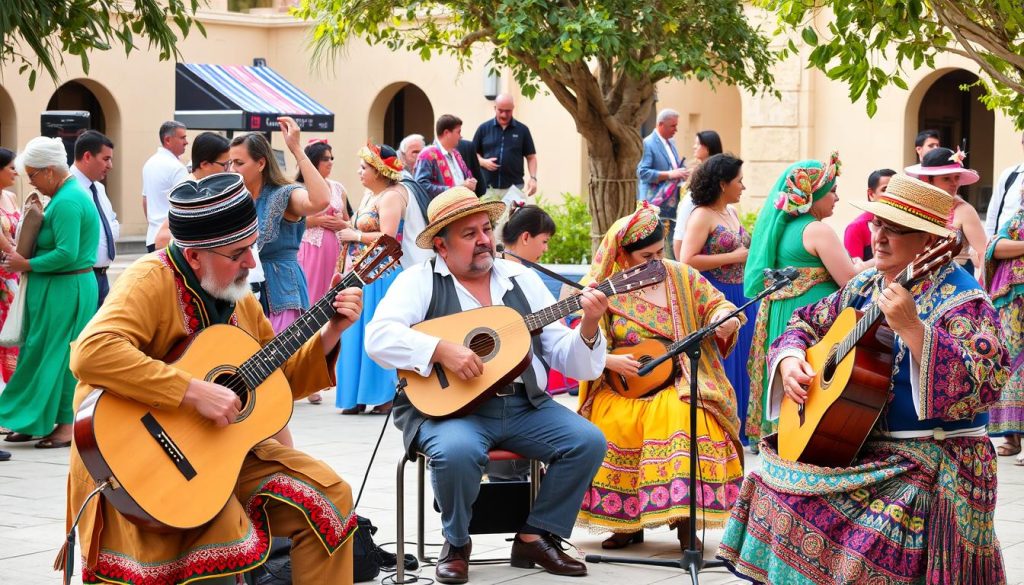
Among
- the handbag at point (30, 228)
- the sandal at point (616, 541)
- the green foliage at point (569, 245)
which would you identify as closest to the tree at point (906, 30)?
the sandal at point (616, 541)

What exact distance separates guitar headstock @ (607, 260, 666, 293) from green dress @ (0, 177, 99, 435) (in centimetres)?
401

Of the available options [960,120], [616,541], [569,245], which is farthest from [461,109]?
[616,541]

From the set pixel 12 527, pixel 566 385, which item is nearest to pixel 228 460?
pixel 12 527

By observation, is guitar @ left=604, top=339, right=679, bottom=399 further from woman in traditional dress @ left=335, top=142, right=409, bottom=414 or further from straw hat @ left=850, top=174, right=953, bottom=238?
woman in traditional dress @ left=335, top=142, right=409, bottom=414

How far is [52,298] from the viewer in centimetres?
830

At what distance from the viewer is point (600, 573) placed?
5.79 meters

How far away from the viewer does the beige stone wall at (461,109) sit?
17844 mm

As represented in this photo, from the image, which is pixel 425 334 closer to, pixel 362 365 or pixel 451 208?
pixel 451 208

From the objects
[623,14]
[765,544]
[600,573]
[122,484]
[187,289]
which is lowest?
[600,573]

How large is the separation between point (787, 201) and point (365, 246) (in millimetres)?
2830

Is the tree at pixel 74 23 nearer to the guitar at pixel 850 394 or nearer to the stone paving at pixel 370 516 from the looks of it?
the stone paving at pixel 370 516

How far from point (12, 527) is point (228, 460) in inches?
101

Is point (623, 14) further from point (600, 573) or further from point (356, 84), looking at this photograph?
point (356, 84)

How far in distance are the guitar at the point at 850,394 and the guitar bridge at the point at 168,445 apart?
195 cm
